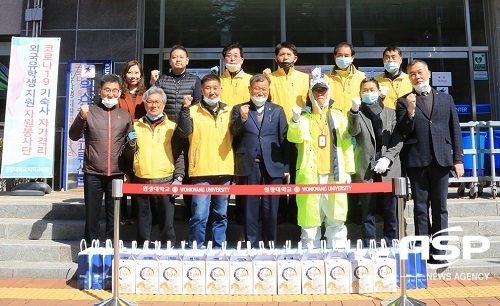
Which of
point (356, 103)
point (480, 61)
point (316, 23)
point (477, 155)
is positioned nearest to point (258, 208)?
point (356, 103)

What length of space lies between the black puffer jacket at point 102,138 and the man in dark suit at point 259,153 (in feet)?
4.07

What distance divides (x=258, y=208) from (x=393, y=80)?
2.40 m


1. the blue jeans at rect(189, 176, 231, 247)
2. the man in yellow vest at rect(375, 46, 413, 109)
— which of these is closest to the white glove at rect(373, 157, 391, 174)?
the man in yellow vest at rect(375, 46, 413, 109)

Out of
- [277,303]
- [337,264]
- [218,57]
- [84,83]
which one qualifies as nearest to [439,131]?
[337,264]

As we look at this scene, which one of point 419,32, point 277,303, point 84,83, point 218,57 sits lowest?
point 277,303

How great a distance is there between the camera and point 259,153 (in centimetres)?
459

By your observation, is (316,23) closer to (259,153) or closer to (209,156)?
(259,153)

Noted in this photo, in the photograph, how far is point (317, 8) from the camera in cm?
995

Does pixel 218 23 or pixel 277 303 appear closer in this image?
pixel 277 303

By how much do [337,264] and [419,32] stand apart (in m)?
7.60

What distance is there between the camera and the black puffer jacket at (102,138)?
15.4 feet

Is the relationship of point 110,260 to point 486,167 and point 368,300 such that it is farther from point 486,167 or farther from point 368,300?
point 486,167

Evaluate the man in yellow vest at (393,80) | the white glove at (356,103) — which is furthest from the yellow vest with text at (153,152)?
the man in yellow vest at (393,80)

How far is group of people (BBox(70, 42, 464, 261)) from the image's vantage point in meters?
4.52
